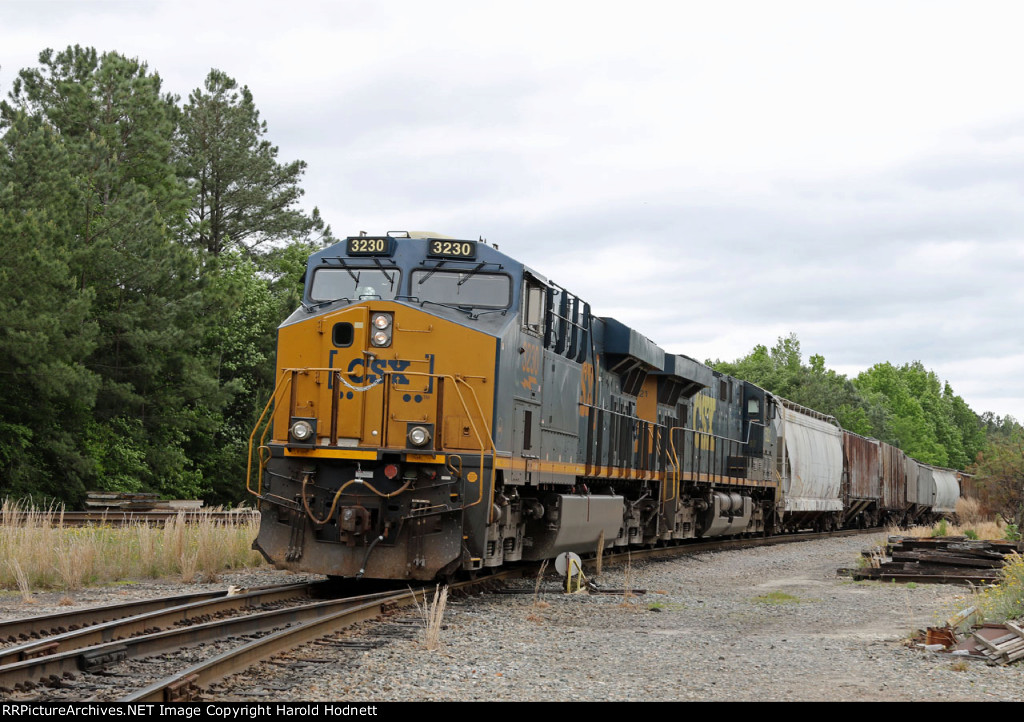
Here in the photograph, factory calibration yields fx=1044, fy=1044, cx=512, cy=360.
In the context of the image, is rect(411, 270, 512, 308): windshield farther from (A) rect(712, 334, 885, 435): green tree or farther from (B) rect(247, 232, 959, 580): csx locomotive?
(A) rect(712, 334, 885, 435): green tree

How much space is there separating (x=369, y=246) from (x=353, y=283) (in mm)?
468

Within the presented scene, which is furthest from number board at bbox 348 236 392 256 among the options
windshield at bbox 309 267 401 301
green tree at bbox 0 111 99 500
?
green tree at bbox 0 111 99 500

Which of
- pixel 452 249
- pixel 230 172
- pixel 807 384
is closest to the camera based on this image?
pixel 452 249

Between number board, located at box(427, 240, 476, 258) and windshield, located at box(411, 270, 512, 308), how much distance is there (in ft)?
0.62

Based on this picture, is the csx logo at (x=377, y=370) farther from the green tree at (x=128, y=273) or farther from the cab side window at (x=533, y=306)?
the green tree at (x=128, y=273)

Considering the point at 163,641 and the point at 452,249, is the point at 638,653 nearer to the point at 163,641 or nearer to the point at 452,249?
the point at 163,641

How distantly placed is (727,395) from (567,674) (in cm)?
1793

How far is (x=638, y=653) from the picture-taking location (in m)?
8.23

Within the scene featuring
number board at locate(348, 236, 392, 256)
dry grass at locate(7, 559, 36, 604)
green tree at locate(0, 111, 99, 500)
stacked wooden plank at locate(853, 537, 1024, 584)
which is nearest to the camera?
dry grass at locate(7, 559, 36, 604)

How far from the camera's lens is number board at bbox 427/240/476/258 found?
1192 centimetres

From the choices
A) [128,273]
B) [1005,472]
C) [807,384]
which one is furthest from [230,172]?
[807,384]

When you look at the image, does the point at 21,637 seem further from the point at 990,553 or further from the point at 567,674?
the point at 990,553

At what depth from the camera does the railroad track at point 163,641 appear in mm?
6000

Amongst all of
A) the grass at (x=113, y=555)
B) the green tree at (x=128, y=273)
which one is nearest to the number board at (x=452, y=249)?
the grass at (x=113, y=555)
